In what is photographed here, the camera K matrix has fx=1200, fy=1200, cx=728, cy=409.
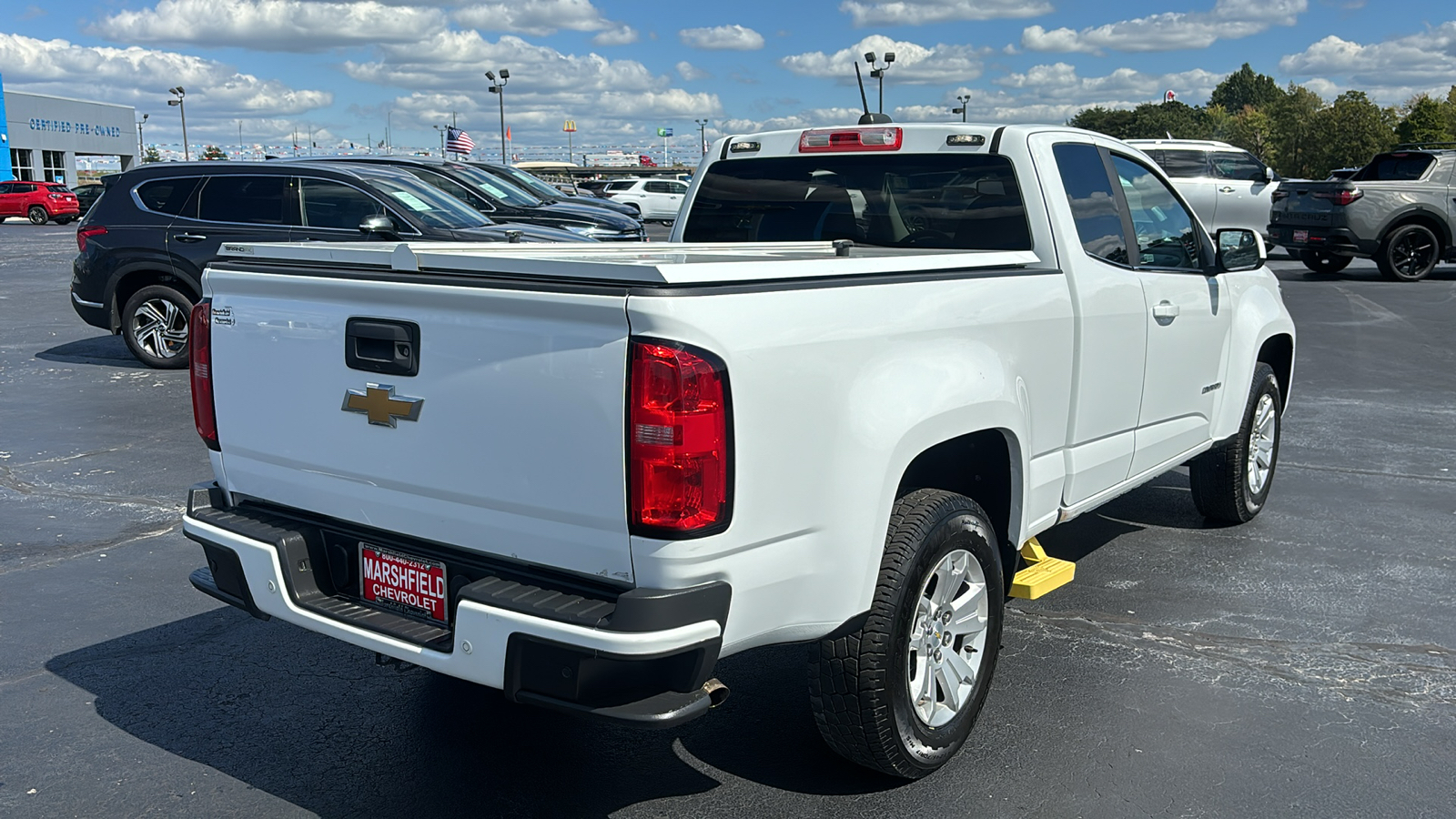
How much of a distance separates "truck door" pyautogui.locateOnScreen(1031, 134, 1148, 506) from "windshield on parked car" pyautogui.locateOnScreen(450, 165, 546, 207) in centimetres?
1125

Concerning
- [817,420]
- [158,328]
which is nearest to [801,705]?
[817,420]

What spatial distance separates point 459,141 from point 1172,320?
45506mm

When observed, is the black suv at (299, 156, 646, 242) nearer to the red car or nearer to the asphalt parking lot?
the asphalt parking lot

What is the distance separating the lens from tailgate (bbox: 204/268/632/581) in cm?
276

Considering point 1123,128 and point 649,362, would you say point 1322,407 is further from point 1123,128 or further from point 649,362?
point 1123,128

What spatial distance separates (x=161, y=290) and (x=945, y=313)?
9414 mm

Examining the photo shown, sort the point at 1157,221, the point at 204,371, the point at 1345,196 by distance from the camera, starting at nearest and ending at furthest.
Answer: the point at 204,371, the point at 1157,221, the point at 1345,196

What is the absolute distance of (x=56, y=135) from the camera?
71.6 m

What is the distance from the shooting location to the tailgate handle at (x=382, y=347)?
3055mm

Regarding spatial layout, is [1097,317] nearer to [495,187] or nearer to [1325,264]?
[495,187]

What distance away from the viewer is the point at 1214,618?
15.9ft

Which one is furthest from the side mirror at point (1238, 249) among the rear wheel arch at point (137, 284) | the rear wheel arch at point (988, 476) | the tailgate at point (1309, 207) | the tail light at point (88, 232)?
the tailgate at point (1309, 207)

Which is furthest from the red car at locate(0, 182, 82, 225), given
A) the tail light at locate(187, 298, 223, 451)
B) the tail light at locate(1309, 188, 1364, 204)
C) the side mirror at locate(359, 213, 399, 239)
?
the tail light at locate(187, 298, 223, 451)

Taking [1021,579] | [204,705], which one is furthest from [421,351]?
[1021,579]
